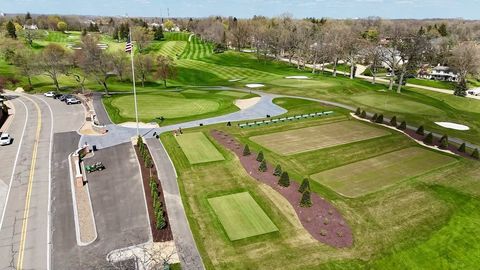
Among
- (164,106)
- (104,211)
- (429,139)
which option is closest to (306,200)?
(104,211)

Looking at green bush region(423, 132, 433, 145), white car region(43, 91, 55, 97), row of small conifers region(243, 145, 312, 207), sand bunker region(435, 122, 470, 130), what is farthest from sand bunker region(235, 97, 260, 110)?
white car region(43, 91, 55, 97)

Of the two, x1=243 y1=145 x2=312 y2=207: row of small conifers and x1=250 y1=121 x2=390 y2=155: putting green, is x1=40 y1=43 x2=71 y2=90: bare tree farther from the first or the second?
x1=243 y1=145 x2=312 y2=207: row of small conifers

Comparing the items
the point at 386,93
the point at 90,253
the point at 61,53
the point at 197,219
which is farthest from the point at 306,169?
the point at 61,53

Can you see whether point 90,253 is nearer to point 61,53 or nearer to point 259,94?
point 259,94

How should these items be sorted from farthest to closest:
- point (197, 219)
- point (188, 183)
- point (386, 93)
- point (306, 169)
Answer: point (386, 93) < point (306, 169) < point (188, 183) < point (197, 219)

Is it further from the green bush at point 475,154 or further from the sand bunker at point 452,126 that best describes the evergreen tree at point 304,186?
the sand bunker at point 452,126

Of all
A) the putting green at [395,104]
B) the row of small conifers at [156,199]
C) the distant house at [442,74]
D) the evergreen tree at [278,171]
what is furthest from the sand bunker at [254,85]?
the distant house at [442,74]
